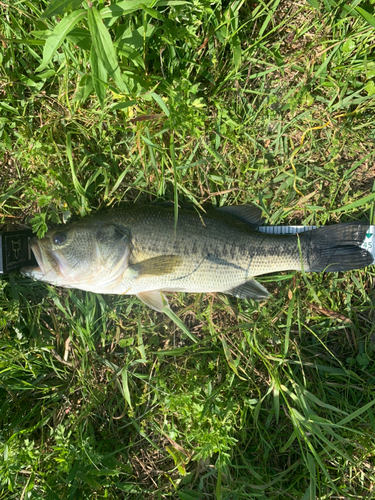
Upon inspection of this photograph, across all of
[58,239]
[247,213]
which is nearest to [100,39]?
[58,239]

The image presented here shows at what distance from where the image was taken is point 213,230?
9.52 feet

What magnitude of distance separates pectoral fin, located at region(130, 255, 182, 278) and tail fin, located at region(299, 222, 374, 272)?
1249mm

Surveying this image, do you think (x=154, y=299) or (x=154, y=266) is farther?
(x=154, y=299)

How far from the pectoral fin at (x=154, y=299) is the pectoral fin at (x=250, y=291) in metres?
0.62

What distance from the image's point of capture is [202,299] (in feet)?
10.2

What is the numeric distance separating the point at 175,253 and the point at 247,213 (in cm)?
82

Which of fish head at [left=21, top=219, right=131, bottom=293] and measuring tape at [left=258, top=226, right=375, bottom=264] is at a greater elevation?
measuring tape at [left=258, top=226, right=375, bottom=264]

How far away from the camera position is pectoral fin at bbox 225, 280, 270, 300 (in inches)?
116

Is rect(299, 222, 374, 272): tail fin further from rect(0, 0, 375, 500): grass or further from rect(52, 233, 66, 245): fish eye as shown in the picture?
rect(52, 233, 66, 245): fish eye

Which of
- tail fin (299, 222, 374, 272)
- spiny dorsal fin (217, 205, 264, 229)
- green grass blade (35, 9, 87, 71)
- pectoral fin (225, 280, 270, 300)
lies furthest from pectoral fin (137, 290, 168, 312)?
green grass blade (35, 9, 87, 71)

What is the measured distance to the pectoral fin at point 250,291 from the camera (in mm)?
2945

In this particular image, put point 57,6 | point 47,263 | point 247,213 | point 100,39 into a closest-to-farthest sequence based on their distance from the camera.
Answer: point 57,6 → point 100,39 → point 47,263 → point 247,213

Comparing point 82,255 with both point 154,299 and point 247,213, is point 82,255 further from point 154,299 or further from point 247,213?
point 247,213

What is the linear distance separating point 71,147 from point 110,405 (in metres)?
2.44
